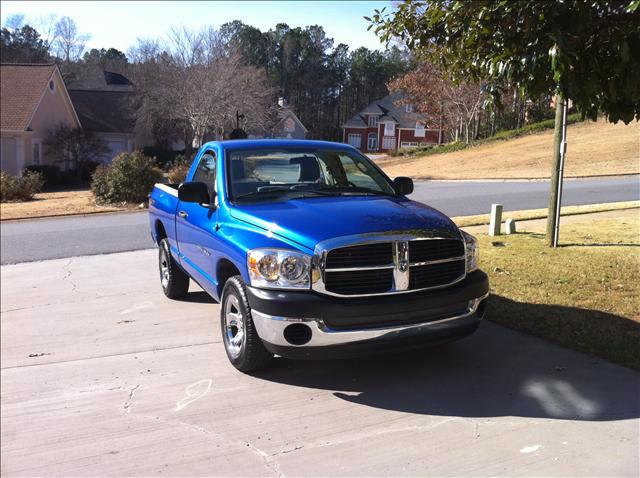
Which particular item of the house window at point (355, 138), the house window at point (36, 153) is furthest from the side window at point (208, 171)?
the house window at point (355, 138)

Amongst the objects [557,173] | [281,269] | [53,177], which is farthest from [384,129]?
[281,269]

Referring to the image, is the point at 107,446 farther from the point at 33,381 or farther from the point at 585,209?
the point at 585,209

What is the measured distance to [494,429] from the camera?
381 cm

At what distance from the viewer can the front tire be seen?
4516 millimetres

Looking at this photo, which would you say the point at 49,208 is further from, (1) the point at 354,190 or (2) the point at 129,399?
(2) the point at 129,399

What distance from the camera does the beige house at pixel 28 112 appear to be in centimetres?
3212

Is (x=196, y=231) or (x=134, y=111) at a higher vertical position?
(x=134, y=111)

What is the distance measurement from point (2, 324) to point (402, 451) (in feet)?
15.9

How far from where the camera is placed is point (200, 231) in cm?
562

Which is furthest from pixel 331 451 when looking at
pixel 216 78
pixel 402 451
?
pixel 216 78

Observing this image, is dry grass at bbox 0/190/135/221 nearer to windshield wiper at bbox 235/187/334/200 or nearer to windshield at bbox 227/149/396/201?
windshield at bbox 227/149/396/201

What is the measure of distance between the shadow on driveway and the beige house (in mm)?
31746

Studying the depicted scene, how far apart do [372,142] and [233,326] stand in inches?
2636

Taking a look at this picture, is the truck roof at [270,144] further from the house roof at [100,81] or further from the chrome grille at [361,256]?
the house roof at [100,81]
